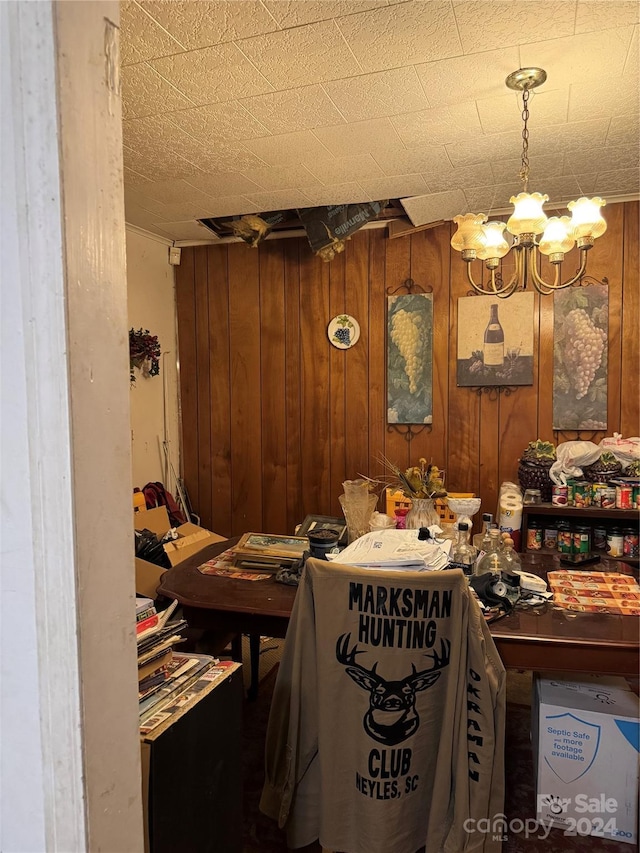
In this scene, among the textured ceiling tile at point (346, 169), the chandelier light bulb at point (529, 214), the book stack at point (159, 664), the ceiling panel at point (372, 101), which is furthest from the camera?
the textured ceiling tile at point (346, 169)

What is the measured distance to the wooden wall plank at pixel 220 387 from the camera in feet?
12.9

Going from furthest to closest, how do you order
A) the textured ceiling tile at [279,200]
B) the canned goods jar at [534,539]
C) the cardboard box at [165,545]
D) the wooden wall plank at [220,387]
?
1. the wooden wall plank at [220,387]
2. the textured ceiling tile at [279,200]
3. the canned goods jar at [534,539]
4. the cardboard box at [165,545]

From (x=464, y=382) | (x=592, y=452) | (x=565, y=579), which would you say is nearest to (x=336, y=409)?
(x=464, y=382)

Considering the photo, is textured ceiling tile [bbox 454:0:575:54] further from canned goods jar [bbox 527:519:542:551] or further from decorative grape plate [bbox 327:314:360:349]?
canned goods jar [bbox 527:519:542:551]

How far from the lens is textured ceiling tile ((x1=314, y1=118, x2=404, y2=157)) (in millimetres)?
2238

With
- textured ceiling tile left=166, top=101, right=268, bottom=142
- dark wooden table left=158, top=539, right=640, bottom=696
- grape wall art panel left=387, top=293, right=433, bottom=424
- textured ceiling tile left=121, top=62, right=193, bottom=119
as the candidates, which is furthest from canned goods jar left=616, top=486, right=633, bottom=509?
textured ceiling tile left=121, top=62, right=193, bottom=119

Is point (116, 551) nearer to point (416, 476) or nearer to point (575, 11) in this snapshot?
point (416, 476)

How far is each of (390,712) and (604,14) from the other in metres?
2.03

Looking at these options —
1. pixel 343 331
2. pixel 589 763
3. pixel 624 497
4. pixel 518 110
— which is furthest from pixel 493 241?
pixel 589 763

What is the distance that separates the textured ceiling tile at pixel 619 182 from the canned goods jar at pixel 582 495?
158 centimetres

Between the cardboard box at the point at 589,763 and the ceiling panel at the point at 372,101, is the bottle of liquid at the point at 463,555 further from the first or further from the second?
the ceiling panel at the point at 372,101

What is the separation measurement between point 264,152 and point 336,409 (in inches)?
68.3

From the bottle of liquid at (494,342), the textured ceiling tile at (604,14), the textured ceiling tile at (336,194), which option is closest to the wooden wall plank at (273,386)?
the textured ceiling tile at (336,194)

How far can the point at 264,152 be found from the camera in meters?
2.49
